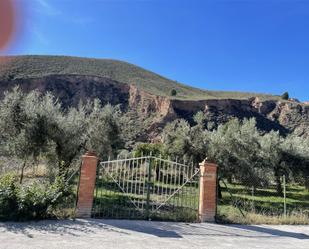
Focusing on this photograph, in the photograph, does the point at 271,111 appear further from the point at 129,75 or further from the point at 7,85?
the point at 7,85

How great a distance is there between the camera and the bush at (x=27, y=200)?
926cm

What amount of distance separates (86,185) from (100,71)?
7167cm

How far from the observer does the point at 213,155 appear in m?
22.2

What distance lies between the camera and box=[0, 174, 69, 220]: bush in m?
9.26

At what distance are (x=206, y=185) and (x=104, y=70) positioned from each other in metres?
73.2

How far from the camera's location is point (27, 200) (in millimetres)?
9461

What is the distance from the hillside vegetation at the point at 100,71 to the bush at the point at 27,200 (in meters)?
61.2

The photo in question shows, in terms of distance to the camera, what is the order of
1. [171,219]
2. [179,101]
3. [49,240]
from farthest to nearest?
[179,101], [171,219], [49,240]

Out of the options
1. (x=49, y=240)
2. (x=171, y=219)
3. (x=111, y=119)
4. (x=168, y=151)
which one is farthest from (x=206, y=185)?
(x=168, y=151)

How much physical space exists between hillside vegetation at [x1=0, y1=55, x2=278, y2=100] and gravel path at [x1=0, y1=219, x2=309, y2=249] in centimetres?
6242

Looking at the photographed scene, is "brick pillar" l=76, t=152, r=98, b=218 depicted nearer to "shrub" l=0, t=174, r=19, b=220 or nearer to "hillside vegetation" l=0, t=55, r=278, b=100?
"shrub" l=0, t=174, r=19, b=220

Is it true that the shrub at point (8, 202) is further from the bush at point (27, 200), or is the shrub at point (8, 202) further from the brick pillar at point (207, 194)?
the brick pillar at point (207, 194)

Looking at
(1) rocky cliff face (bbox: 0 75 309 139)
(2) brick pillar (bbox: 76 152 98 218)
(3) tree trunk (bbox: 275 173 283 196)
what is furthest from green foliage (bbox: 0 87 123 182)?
(1) rocky cliff face (bbox: 0 75 309 139)

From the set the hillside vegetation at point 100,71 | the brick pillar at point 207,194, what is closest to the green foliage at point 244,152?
the brick pillar at point 207,194
